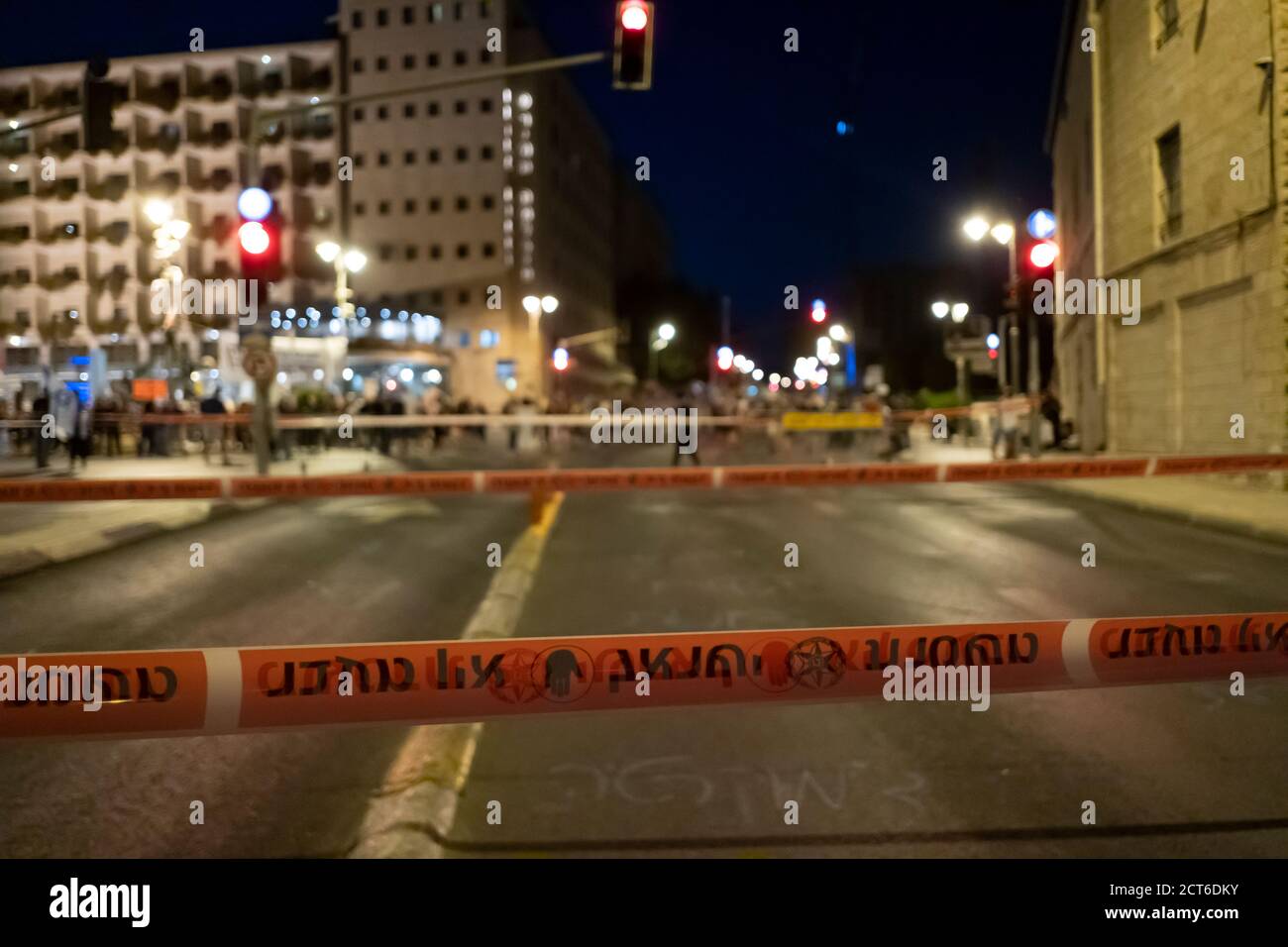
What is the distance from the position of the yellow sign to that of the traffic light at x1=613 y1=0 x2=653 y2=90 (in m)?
13.7

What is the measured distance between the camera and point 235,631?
23.5ft

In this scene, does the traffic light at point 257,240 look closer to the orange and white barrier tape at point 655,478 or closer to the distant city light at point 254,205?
the distant city light at point 254,205

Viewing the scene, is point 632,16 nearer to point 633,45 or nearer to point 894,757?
point 633,45

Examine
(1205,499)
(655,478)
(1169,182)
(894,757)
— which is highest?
(1169,182)

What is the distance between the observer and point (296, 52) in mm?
71125

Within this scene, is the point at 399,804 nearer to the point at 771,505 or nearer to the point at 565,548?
the point at 565,548

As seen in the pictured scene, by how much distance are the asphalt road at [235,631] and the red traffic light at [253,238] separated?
10.8 feet

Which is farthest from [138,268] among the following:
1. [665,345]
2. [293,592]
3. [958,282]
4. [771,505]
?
[293,592]

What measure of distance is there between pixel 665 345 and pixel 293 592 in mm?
90594

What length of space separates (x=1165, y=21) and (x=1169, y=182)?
118 inches

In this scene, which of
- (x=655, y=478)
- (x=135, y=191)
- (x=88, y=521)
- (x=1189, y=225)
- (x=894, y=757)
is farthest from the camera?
(x=135, y=191)

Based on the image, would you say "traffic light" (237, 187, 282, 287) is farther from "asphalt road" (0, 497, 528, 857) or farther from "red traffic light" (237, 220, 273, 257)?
"asphalt road" (0, 497, 528, 857)

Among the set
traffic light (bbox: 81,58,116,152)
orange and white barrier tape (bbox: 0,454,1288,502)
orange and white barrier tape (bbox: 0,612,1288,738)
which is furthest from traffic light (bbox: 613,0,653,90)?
orange and white barrier tape (bbox: 0,612,1288,738)

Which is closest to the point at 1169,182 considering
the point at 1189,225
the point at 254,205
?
the point at 1189,225
